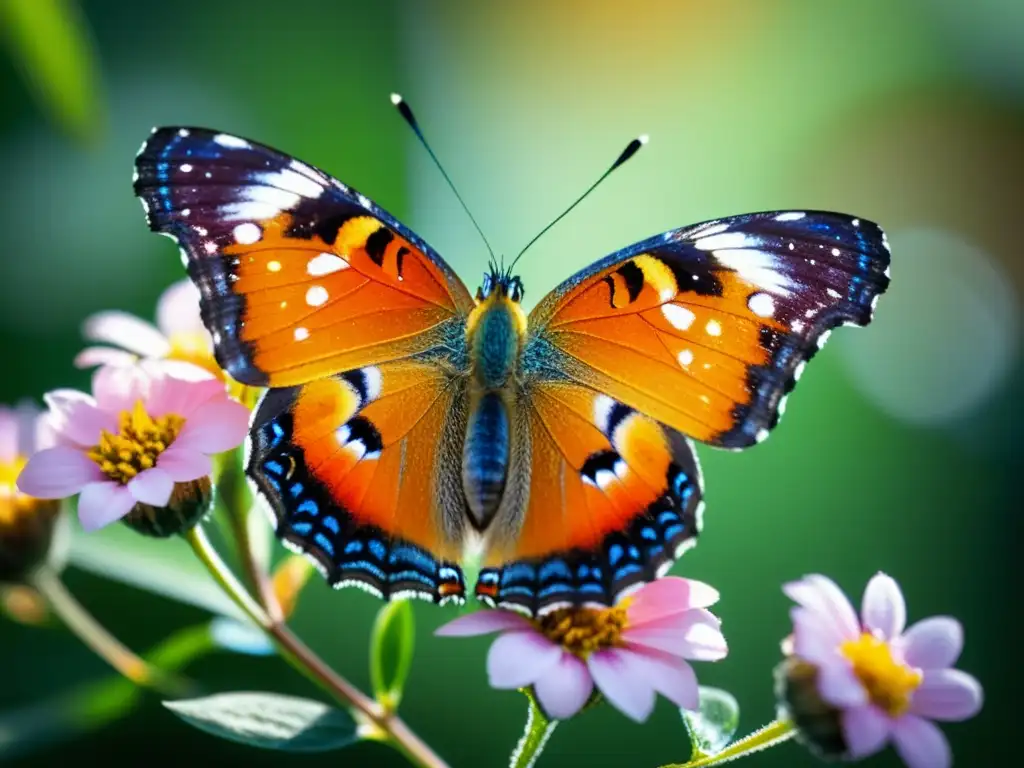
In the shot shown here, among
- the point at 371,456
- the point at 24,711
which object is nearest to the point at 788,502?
the point at 371,456

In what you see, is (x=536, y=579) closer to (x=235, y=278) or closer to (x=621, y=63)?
(x=235, y=278)

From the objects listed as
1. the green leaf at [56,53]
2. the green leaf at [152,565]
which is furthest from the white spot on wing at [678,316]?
the green leaf at [56,53]

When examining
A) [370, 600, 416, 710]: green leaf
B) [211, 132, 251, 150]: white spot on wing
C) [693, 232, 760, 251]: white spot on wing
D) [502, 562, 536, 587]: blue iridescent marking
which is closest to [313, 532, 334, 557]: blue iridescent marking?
[370, 600, 416, 710]: green leaf

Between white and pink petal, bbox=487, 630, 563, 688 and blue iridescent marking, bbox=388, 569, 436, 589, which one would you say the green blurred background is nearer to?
blue iridescent marking, bbox=388, 569, 436, 589

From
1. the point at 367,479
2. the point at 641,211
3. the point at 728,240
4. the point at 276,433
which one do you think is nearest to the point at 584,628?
the point at 367,479

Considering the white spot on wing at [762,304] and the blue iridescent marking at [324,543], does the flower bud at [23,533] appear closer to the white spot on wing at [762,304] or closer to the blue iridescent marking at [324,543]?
the blue iridescent marking at [324,543]
